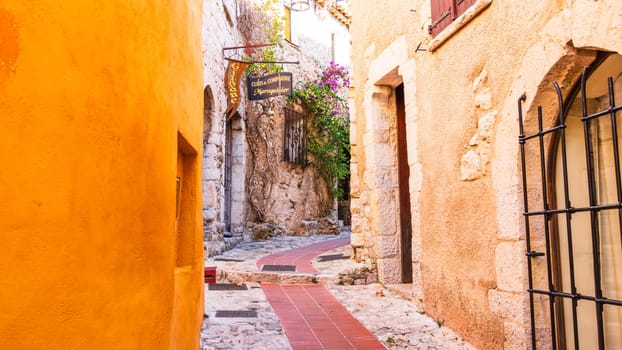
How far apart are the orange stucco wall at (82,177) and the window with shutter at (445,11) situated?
244cm

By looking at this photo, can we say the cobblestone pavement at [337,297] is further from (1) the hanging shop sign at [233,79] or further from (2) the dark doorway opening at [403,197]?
(1) the hanging shop sign at [233,79]

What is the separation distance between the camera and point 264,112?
1177 cm

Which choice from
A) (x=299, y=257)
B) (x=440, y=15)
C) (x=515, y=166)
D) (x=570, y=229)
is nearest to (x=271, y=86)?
(x=299, y=257)

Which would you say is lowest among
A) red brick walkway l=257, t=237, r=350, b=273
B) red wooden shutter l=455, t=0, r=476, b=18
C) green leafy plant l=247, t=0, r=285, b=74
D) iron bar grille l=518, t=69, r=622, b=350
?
red brick walkway l=257, t=237, r=350, b=273

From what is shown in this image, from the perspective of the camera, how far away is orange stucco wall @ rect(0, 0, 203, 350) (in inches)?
57.0

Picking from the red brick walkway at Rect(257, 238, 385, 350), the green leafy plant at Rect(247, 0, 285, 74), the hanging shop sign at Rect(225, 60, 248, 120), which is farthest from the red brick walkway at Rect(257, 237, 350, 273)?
the green leafy plant at Rect(247, 0, 285, 74)

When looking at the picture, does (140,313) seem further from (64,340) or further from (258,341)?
(258,341)

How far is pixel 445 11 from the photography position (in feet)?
13.5

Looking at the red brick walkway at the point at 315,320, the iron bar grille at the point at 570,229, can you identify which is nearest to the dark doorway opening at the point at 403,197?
the red brick walkway at the point at 315,320

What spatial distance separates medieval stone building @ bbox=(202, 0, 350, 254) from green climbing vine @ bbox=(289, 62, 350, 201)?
33 cm

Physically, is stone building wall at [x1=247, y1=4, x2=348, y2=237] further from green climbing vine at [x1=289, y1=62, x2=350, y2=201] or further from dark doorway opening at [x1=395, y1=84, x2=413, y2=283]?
dark doorway opening at [x1=395, y1=84, x2=413, y2=283]

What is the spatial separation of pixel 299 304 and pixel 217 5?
5.41m

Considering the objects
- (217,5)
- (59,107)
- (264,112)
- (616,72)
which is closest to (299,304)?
(616,72)

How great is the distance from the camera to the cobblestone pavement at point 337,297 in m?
3.75
